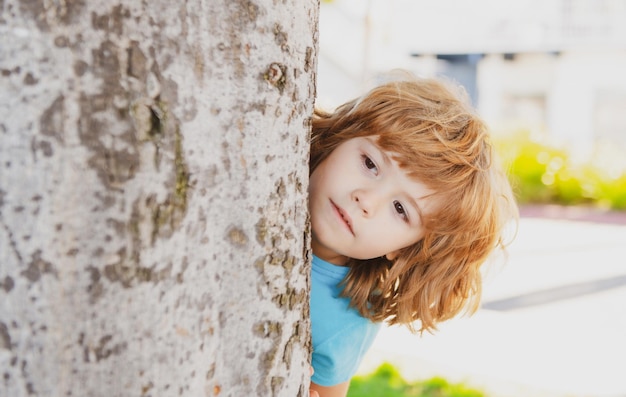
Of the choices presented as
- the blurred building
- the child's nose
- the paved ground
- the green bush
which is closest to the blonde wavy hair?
the child's nose

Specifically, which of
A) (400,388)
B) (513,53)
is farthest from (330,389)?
(513,53)

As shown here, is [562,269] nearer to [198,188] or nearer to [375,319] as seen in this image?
[375,319]

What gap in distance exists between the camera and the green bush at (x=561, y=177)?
13.6 metres

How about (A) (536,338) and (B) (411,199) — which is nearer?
(B) (411,199)

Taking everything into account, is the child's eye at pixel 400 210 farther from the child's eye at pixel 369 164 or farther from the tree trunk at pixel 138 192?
the tree trunk at pixel 138 192

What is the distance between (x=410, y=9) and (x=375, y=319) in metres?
20.1

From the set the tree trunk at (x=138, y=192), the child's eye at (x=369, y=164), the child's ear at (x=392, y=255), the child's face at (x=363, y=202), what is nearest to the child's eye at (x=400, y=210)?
the child's face at (x=363, y=202)

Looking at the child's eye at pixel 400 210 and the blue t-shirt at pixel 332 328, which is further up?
the child's eye at pixel 400 210

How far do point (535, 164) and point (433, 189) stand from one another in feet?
43.1

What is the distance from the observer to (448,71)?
2080 centimetres

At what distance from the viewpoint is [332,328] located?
2.03 m

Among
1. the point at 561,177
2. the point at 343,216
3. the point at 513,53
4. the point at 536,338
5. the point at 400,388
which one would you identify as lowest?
the point at 561,177

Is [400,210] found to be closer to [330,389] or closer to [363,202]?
[363,202]

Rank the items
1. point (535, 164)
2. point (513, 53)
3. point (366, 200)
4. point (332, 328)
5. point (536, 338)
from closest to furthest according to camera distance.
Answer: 1. point (366, 200)
2. point (332, 328)
3. point (536, 338)
4. point (535, 164)
5. point (513, 53)
